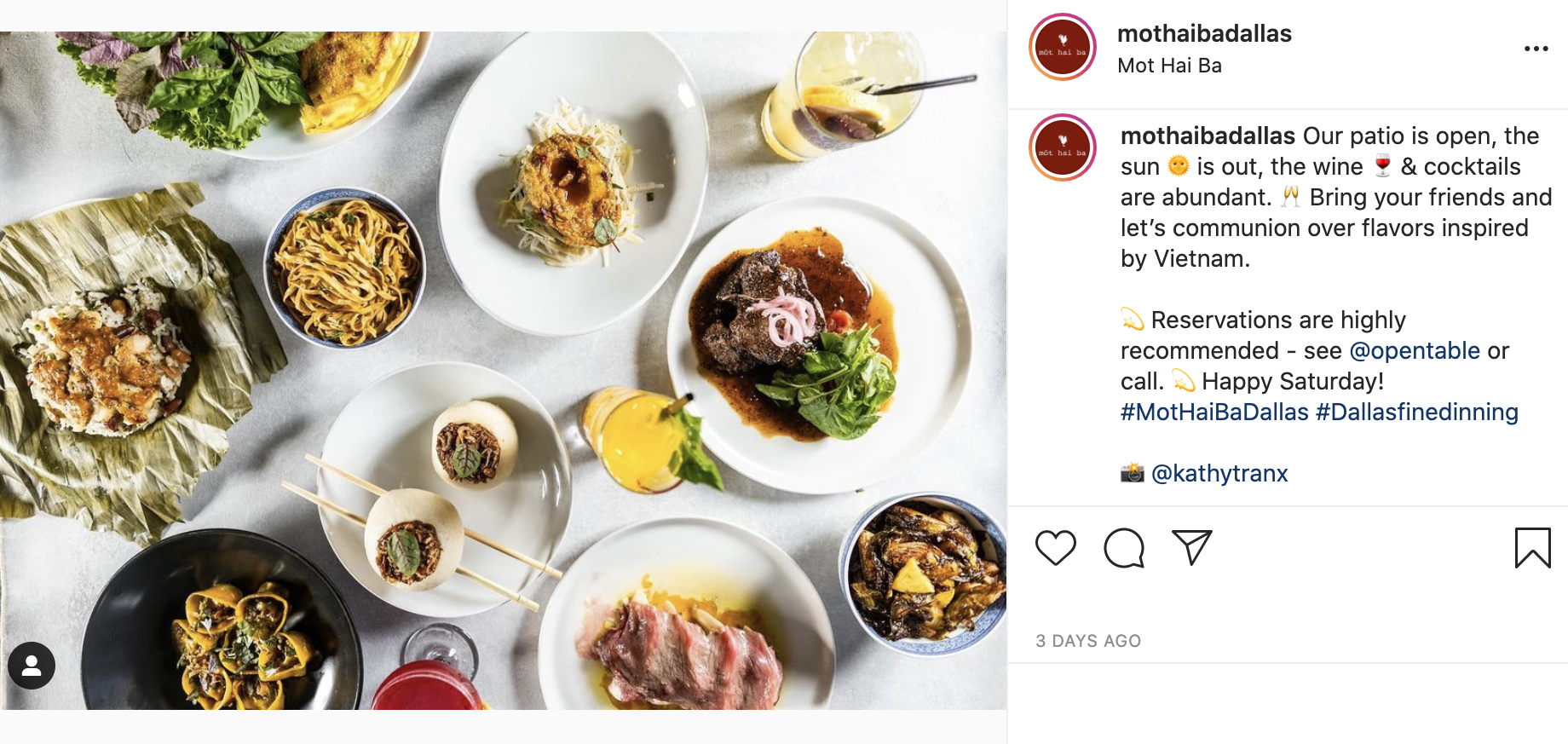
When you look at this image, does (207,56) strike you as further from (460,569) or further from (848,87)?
(848,87)

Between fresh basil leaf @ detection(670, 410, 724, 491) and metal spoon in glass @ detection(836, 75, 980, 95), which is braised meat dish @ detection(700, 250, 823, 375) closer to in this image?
fresh basil leaf @ detection(670, 410, 724, 491)

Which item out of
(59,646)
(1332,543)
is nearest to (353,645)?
(59,646)

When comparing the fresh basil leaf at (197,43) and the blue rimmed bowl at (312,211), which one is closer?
the fresh basil leaf at (197,43)

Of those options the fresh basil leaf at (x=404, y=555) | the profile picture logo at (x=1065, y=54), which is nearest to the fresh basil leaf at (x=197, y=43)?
the fresh basil leaf at (x=404, y=555)

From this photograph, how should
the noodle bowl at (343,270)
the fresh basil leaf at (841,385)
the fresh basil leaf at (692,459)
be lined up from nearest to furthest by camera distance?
1. the fresh basil leaf at (692,459)
2. the noodle bowl at (343,270)
3. the fresh basil leaf at (841,385)

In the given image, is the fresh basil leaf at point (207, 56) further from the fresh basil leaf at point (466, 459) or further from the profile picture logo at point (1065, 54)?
the profile picture logo at point (1065, 54)

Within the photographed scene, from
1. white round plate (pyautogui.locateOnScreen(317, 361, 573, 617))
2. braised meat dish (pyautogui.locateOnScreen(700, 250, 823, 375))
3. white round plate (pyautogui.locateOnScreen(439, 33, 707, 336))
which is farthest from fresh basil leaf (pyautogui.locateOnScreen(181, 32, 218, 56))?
braised meat dish (pyautogui.locateOnScreen(700, 250, 823, 375))

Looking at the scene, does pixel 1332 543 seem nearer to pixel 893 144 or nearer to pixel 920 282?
pixel 920 282
